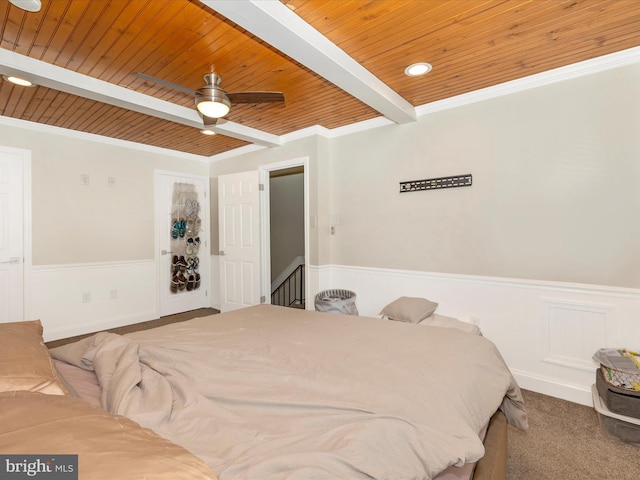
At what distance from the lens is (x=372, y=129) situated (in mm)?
3525

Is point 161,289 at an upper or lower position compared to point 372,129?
lower

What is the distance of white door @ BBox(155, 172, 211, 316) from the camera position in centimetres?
475

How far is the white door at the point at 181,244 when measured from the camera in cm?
475

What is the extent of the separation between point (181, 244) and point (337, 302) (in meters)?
2.92

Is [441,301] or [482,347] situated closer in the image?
[482,347]

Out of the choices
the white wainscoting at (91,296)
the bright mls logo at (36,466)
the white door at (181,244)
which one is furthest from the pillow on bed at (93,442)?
the white door at (181,244)

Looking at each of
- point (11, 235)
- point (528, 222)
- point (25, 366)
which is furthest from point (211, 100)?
point (11, 235)

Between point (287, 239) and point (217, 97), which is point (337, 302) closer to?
point (217, 97)

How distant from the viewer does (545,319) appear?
2.59m

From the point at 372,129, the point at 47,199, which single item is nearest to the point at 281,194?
the point at 372,129

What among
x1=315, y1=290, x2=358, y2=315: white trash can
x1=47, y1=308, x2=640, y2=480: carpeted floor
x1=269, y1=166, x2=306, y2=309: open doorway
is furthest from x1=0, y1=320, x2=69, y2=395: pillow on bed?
x1=269, y1=166, x2=306, y2=309: open doorway

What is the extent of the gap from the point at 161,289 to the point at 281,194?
2.84 meters

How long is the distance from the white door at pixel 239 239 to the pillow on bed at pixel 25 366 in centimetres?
309

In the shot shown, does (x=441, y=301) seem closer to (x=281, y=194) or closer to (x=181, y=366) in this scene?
(x=181, y=366)
